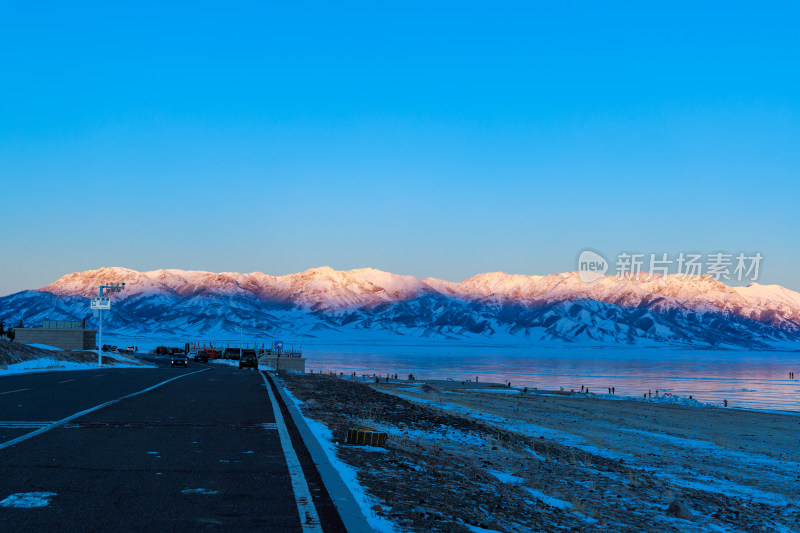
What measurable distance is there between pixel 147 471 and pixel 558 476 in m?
7.27

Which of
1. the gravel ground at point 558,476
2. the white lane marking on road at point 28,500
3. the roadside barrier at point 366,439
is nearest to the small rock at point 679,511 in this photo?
the gravel ground at point 558,476

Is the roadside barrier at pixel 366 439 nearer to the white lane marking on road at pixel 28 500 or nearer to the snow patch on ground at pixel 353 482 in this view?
the snow patch on ground at pixel 353 482

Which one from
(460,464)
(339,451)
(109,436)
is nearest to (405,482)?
(339,451)

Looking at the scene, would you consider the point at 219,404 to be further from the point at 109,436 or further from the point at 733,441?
the point at 733,441

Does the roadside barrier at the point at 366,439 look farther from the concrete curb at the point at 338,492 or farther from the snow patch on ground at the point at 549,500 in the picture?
the snow patch on ground at the point at 549,500

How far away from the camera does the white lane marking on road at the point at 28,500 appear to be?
6336mm

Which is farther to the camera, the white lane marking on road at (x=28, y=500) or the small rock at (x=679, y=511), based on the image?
the small rock at (x=679, y=511)

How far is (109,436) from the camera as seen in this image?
11.0 m

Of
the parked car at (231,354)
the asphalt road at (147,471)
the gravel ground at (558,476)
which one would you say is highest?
the asphalt road at (147,471)

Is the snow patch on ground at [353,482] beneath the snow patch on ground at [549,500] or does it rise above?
above

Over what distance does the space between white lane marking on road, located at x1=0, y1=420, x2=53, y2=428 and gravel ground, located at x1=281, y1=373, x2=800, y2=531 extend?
5.34 meters

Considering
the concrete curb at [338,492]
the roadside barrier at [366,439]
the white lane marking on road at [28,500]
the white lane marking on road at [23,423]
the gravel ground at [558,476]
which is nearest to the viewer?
the concrete curb at [338,492]

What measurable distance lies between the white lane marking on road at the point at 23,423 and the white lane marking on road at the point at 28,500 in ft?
19.4

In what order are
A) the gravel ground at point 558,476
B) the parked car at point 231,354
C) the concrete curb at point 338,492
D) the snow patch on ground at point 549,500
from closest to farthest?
the concrete curb at point 338,492
the gravel ground at point 558,476
the snow patch on ground at point 549,500
the parked car at point 231,354
